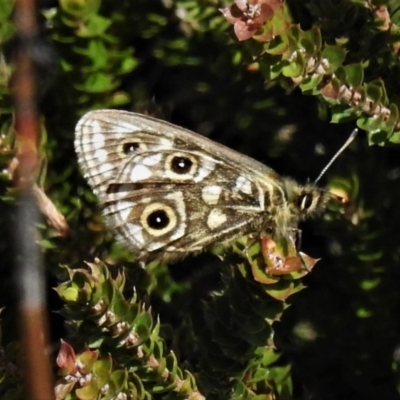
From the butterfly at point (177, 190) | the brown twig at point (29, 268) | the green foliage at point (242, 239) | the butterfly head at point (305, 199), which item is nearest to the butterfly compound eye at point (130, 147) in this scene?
the butterfly at point (177, 190)

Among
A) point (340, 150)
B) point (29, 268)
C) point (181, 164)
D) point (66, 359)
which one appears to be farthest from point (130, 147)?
point (29, 268)

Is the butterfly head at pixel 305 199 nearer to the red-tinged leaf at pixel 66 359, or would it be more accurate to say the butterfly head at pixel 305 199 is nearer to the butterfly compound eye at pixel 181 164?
the butterfly compound eye at pixel 181 164

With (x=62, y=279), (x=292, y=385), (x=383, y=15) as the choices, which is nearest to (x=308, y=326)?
(x=292, y=385)

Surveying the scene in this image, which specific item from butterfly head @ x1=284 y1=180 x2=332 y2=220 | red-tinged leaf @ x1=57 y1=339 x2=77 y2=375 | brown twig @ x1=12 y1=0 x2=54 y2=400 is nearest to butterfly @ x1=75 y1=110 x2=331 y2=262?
butterfly head @ x1=284 y1=180 x2=332 y2=220

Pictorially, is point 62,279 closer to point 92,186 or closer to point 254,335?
point 92,186

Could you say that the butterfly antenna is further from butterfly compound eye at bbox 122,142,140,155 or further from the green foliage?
butterfly compound eye at bbox 122,142,140,155

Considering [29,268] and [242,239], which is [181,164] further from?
[29,268]
